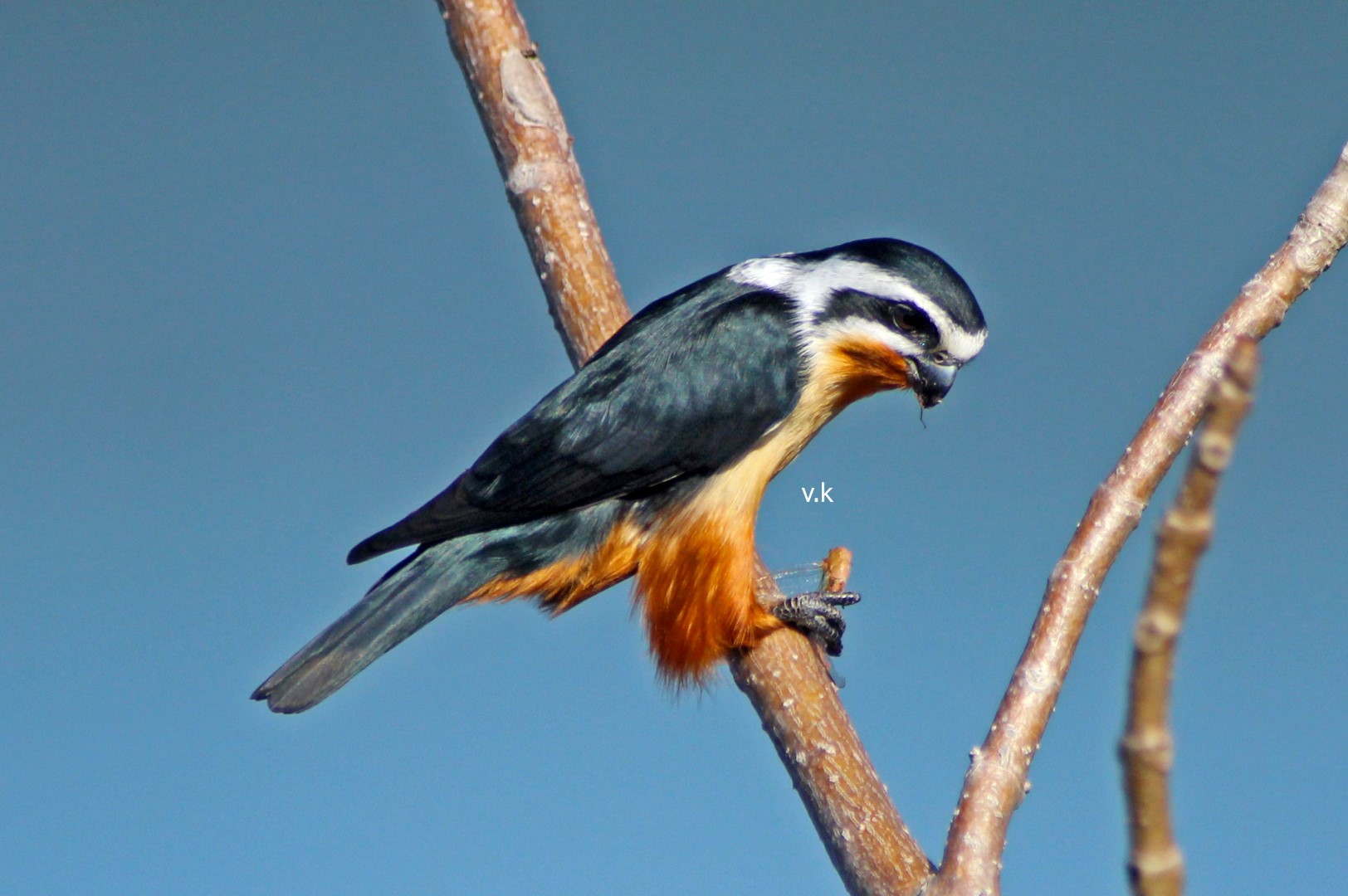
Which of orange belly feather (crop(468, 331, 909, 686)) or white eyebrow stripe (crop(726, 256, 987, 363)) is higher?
white eyebrow stripe (crop(726, 256, 987, 363))

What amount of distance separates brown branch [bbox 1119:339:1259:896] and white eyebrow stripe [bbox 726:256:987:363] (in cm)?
210

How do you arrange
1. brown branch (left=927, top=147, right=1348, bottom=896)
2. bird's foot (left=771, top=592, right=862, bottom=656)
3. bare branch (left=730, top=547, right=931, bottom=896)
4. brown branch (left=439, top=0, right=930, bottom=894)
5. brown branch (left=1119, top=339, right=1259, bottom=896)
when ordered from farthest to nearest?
1. brown branch (left=439, top=0, right=930, bottom=894)
2. bird's foot (left=771, top=592, right=862, bottom=656)
3. bare branch (left=730, top=547, right=931, bottom=896)
4. brown branch (left=927, top=147, right=1348, bottom=896)
5. brown branch (left=1119, top=339, right=1259, bottom=896)

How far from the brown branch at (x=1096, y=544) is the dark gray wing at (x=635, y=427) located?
1.10m

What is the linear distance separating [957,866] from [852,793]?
668 mm

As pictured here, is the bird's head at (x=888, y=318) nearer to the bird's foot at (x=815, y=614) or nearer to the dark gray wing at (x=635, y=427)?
the dark gray wing at (x=635, y=427)

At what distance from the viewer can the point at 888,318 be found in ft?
10.1

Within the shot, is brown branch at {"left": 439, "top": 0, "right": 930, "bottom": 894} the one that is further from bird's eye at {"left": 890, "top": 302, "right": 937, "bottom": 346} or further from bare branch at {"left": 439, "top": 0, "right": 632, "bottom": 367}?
bird's eye at {"left": 890, "top": 302, "right": 937, "bottom": 346}

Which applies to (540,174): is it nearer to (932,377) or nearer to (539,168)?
(539,168)

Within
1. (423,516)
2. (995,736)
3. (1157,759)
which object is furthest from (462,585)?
(1157,759)

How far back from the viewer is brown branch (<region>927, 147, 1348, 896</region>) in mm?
2027

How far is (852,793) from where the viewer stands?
2.69 metres

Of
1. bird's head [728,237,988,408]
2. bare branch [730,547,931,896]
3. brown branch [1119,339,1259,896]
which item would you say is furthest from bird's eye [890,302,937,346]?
brown branch [1119,339,1259,896]

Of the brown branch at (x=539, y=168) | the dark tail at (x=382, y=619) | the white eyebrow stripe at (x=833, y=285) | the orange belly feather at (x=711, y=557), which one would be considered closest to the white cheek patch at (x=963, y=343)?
the white eyebrow stripe at (x=833, y=285)

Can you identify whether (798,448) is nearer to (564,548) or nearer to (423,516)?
(564,548)
